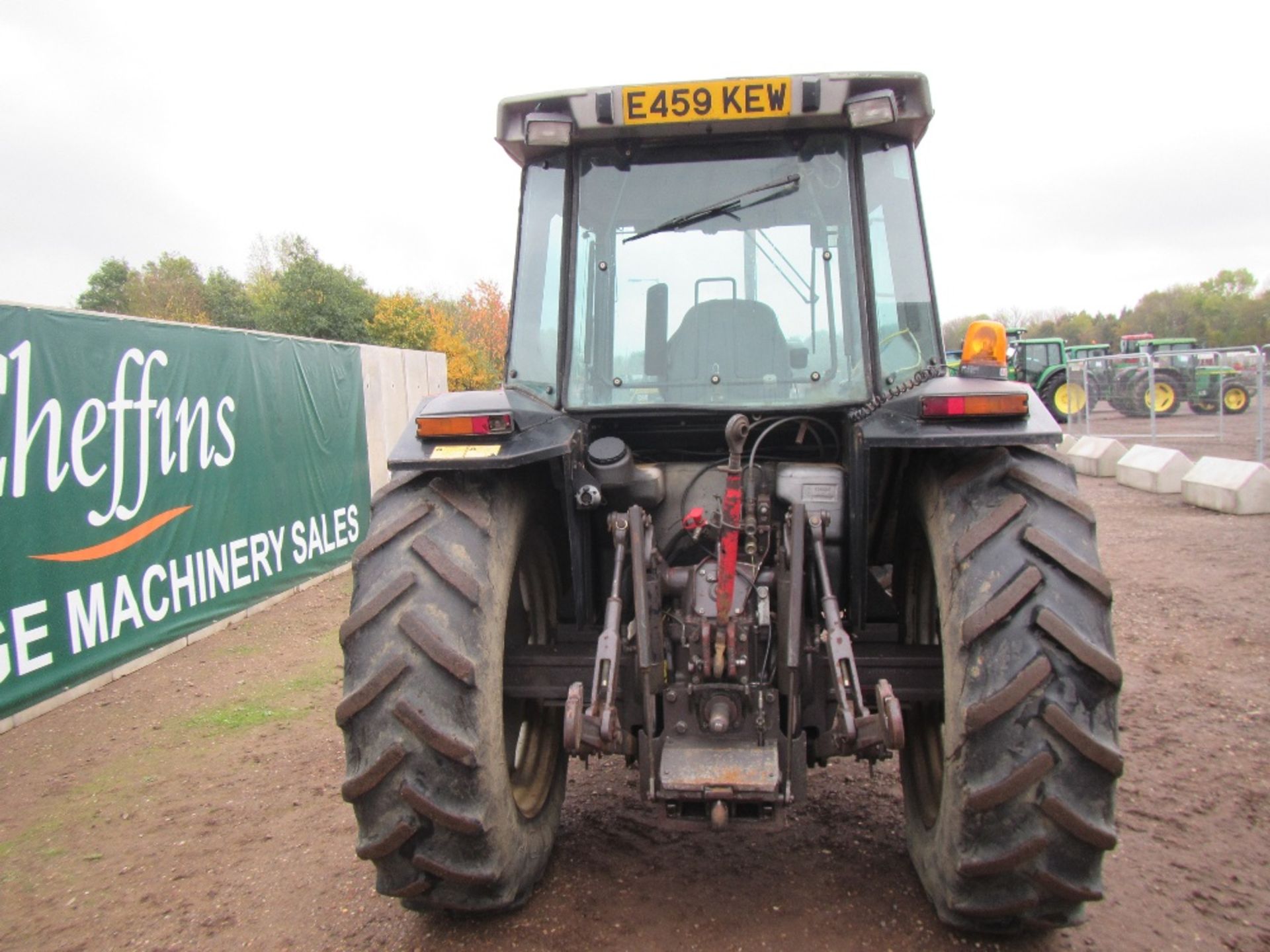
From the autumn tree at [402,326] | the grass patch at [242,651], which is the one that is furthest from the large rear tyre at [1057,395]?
the grass patch at [242,651]

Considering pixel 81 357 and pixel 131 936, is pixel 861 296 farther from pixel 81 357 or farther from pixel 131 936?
pixel 81 357

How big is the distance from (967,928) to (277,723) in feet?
13.0

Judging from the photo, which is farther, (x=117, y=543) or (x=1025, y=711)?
(x=117, y=543)

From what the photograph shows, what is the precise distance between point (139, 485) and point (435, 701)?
491cm

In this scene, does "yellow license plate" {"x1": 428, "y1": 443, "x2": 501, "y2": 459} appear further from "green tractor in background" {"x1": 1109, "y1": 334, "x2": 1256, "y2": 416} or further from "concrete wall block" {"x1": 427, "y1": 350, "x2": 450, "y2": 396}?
"green tractor in background" {"x1": 1109, "y1": 334, "x2": 1256, "y2": 416}

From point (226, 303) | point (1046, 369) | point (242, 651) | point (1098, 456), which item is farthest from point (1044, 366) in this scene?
point (226, 303)

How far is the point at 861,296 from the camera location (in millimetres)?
3201

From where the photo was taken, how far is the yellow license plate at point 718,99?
10.2ft

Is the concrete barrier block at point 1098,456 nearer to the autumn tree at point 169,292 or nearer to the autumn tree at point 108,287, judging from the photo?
the autumn tree at point 169,292

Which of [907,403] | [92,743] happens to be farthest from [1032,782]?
[92,743]

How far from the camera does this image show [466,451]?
110 inches

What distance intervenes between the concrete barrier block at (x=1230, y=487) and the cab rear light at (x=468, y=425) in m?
9.82

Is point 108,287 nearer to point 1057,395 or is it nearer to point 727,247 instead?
point 1057,395

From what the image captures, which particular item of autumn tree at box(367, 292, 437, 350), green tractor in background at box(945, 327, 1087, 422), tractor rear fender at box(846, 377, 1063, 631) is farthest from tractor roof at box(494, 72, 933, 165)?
autumn tree at box(367, 292, 437, 350)
